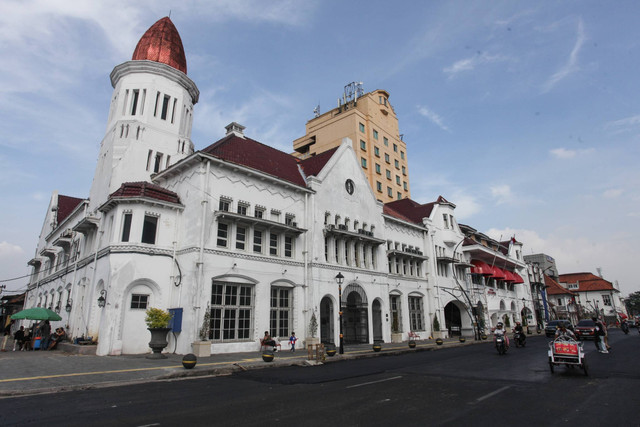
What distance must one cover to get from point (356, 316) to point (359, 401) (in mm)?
21939

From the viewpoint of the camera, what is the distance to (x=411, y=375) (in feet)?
43.5

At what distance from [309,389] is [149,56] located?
29937 mm

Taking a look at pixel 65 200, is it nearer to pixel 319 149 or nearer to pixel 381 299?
pixel 319 149

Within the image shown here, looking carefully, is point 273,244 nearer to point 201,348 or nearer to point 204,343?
point 204,343

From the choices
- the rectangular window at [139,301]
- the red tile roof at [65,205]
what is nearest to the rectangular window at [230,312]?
the rectangular window at [139,301]

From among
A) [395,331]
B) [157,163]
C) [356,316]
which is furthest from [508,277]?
[157,163]

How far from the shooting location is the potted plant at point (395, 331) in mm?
32125

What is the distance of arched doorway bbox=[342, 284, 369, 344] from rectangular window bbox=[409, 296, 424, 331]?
7299 millimetres

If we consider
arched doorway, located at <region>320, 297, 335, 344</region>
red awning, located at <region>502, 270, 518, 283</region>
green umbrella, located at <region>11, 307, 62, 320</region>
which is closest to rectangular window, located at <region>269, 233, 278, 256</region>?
arched doorway, located at <region>320, 297, 335, 344</region>

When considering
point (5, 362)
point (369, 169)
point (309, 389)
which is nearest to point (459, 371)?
point (309, 389)

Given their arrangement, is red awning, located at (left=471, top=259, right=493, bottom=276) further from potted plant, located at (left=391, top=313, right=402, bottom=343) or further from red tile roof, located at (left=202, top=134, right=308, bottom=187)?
red tile roof, located at (left=202, top=134, right=308, bottom=187)

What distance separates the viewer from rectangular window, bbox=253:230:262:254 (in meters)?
24.5

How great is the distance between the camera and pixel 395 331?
1278 inches

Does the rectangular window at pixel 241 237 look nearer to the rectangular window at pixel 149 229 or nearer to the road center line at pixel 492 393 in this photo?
the rectangular window at pixel 149 229
